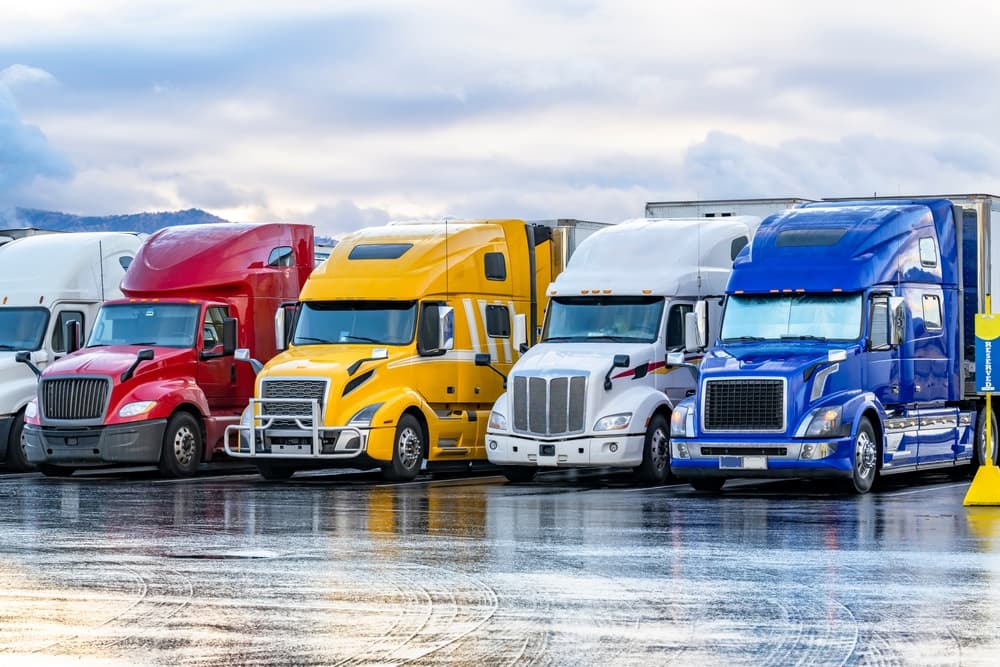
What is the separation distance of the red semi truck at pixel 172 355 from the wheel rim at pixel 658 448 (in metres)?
6.71

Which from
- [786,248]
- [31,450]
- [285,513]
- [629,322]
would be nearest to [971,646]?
[285,513]

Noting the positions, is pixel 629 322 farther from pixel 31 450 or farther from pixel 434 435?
pixel 31 450

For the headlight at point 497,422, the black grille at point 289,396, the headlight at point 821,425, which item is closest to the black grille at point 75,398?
the black grille at point 289,396

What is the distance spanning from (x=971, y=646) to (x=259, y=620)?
419cm

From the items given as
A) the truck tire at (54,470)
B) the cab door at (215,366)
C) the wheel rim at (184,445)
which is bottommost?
the truck tire at (54,470)

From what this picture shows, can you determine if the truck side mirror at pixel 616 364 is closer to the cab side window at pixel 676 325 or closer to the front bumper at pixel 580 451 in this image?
the front bumper at pixel 580 451

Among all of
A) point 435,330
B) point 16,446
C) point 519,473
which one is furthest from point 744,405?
point 16,446

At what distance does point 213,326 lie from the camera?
2773 centimetres

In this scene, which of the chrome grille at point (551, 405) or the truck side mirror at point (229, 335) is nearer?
the chrome grille at point (551, 405)

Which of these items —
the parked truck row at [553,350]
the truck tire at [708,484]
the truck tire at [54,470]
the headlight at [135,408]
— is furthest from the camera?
the truck tire at [54,470]

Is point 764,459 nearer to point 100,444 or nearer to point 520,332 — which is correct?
point 520,332

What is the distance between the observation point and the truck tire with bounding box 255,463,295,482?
1023 inches

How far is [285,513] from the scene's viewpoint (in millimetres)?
19609

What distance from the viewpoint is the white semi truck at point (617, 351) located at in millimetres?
24156
